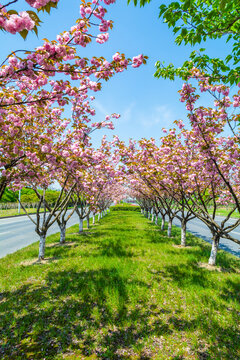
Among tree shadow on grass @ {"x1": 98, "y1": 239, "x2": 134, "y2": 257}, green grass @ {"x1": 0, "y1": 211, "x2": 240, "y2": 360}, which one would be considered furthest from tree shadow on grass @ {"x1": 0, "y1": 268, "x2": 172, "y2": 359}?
tree shadow on grass @ {"x1": 98, "y1": 239, "x2": 134, "y2": 257}

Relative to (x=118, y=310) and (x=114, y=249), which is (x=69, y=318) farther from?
(x=114, y=249)

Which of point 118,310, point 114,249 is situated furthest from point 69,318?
point 114,249

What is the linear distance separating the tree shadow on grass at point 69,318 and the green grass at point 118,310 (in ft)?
0.06

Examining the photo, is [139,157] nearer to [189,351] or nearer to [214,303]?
[214,303]

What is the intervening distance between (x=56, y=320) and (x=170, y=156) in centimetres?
661

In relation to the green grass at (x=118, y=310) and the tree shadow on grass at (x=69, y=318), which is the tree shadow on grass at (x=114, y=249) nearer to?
the green grass at (x=118, y=310)

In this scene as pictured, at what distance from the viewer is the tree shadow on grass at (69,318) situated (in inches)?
128

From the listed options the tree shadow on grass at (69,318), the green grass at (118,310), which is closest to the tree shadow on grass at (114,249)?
the green grass at (118,310)

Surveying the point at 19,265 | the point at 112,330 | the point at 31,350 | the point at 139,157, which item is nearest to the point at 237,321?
the point at 112,330

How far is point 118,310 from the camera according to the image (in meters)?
4.27

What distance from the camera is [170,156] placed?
25.5 ft

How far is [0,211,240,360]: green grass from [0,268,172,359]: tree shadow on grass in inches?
0.7

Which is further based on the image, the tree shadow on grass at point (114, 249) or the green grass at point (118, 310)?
the tree shadow on grass at point (114, 249)

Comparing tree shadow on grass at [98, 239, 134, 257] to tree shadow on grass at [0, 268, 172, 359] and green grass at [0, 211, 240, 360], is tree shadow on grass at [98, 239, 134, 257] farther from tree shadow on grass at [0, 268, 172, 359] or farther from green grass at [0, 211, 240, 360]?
tree shadow on grass at [0, 268, 172, 359]
